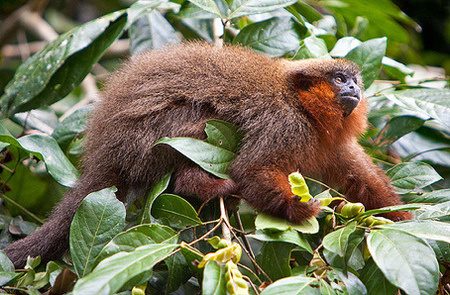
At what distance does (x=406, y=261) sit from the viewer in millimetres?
1392

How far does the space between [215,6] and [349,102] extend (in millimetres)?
918

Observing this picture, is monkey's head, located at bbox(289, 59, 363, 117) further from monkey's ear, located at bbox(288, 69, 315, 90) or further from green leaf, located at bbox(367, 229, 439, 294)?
green leaf, located at bbox(367, 229, 439, 294)

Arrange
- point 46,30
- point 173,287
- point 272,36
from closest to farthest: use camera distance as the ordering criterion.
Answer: point 173,287, point 272,36, point 46,30

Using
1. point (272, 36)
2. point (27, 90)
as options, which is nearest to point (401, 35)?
point (272, 36)

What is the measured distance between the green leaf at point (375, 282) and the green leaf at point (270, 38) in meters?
1.57

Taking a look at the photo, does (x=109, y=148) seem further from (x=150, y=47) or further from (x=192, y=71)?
(x=150, y=47)

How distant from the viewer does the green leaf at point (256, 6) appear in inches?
100

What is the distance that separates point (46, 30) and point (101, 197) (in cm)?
288

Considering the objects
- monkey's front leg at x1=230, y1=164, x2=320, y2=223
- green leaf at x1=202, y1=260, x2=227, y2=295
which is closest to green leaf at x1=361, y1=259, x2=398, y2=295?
monkey's front leg at x1=230, y1=164, x2=320, y2=223

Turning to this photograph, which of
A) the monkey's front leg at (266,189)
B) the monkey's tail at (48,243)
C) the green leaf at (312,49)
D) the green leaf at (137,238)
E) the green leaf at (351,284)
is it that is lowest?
the monkey's tail at (48,243)

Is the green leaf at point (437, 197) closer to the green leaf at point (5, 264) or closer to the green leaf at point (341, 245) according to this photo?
the green leaf at point (341, 245)

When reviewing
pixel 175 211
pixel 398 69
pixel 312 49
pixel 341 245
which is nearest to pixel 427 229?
pixel 341 245

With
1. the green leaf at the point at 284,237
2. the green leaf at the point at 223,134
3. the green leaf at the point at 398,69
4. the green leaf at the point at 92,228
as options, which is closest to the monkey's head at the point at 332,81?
the green leaf at the point at 398,69

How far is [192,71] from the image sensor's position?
2.36 metres
